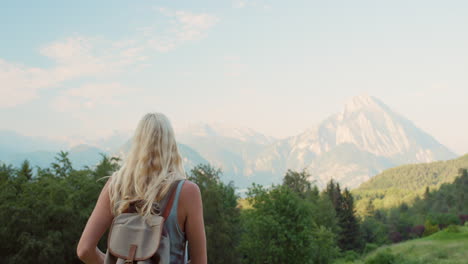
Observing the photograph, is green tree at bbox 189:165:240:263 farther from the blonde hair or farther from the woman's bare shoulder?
the woman's bare shoulder

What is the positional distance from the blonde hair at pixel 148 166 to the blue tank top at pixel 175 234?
0.10m

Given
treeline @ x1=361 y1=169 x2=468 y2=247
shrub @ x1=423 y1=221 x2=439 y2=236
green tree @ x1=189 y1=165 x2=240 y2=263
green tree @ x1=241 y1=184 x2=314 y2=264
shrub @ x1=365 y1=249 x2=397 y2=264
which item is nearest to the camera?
shrub @ x1=365 y1=249 x2=397 y2=264

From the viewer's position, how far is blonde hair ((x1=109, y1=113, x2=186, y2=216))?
9.13 feet

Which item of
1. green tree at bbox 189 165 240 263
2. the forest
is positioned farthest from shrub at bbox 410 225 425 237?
green tree at bbox 189 165 240 263

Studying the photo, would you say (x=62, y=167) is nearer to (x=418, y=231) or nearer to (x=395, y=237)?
(x=418, y=231)

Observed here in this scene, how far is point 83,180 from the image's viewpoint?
2783 cm

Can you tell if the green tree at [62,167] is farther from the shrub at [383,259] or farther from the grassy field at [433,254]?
the shrub at [383,259]

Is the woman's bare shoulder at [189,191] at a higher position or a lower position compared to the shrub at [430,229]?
higher

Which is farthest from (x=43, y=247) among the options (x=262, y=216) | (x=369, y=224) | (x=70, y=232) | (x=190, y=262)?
(x=369, y=224)

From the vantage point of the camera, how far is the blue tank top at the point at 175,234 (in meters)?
2.74

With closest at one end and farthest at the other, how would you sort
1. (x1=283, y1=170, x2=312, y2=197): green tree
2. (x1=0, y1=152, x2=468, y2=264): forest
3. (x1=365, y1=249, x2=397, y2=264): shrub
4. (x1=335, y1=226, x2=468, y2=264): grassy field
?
(x1=0, y1=152, x2=468, y2=264): forest → (x1=335, y1=226, x2=468, y2=264): grassy field → (x1=365, y1=249, x2=397, y2=264): shrub → (x1=283, y1=170, x2=312, y2=197): green tree

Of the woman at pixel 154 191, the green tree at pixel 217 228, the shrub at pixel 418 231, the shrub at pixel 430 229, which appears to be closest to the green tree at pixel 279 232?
the green tree at pixel 217 228

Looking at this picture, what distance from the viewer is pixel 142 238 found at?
2.67 meters

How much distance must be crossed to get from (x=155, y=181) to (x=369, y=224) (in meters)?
86.2
